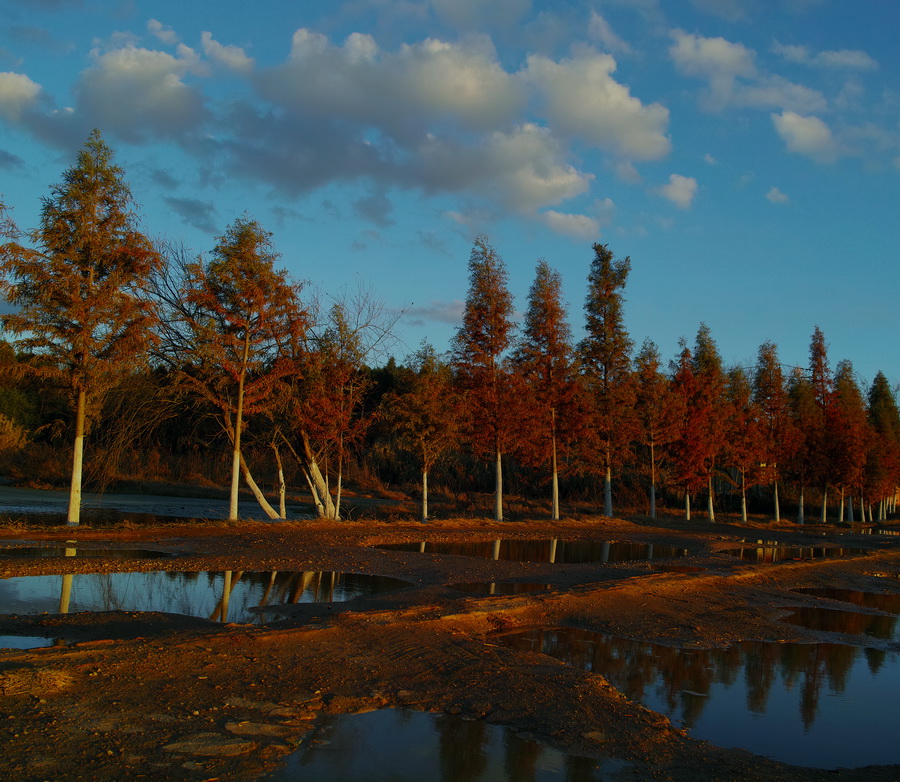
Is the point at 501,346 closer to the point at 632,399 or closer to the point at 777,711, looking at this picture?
the point at 632,399

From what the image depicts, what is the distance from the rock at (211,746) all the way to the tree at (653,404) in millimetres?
34628

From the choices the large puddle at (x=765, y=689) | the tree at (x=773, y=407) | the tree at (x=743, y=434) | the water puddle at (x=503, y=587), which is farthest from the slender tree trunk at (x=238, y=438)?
the tree at (x=773, y=407)

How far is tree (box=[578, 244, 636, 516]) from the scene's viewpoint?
120ft

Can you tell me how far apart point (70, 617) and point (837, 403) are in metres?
60.2

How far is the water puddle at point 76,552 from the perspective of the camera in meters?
15.1

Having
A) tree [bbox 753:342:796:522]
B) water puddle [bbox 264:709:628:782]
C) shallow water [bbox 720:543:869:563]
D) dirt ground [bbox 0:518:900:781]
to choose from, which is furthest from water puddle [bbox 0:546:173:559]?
tree [bbox 753:342:796:522]

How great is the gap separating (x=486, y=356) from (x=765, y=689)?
2256cm

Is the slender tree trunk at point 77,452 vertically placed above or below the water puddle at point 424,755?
above

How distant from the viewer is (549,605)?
39.9ft

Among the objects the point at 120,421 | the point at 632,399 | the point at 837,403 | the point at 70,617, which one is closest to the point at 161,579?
the point at 70,617

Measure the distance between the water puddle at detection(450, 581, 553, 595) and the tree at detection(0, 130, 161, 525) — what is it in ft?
39.1

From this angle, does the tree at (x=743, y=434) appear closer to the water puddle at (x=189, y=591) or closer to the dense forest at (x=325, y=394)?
the dense forest at (x=325, y=394)

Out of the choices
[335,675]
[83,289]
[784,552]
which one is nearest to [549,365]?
[784,552]

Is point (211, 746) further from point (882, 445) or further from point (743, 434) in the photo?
point (882, 445)
